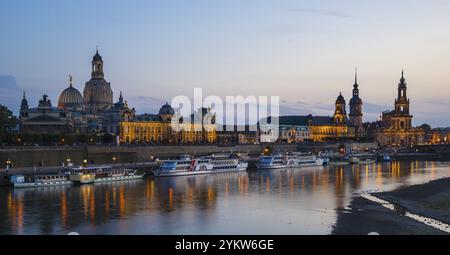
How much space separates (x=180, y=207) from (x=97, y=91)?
8541 centimetres

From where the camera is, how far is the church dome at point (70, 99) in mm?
109562

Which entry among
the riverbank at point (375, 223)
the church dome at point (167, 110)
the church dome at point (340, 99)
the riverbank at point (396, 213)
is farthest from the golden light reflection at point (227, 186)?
the church dome at point (340, 99)

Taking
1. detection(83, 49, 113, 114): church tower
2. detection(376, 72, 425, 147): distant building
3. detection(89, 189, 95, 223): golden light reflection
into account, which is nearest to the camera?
detection(89, 189, 95, 223): golden light reflection

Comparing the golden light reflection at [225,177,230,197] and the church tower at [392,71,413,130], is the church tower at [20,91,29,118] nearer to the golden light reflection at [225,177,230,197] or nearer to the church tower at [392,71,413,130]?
the golden light reflection at [225,177,230,197]

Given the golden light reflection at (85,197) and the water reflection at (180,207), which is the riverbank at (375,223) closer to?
the water reflection at (180,207)

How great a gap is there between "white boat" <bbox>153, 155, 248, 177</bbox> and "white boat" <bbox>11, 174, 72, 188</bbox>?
11.8m

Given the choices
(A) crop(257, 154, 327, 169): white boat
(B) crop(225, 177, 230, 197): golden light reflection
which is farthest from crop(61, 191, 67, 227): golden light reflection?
(A) crop(257, 154, 327, 169): white boat

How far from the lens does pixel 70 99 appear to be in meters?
110

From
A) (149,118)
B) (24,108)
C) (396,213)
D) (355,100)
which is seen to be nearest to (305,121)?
(355,100)

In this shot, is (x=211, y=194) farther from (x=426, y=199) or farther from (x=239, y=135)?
(x=239, y=135)

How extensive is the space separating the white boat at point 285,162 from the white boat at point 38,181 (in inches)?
1215

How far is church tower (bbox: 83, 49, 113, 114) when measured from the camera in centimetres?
11438

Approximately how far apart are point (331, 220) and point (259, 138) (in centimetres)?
10272

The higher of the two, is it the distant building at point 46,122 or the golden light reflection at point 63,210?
the distant building at point 46,122
